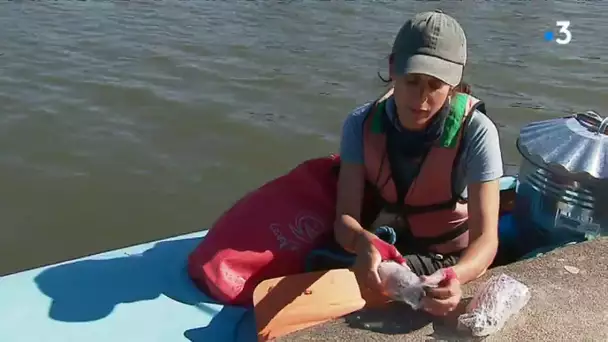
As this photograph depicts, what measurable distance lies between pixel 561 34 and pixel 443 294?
18.6ft

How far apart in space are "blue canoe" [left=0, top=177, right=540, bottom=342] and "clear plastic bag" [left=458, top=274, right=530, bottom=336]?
63cm

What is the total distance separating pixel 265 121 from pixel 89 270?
2.67 m

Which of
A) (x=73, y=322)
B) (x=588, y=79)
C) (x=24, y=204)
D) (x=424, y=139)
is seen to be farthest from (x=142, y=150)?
(x=588, y=79)

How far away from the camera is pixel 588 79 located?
603 centimetres

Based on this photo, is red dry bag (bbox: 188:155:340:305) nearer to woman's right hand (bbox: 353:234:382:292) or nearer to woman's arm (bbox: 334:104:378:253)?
woman's arm (bbox: 334:104:378:253)

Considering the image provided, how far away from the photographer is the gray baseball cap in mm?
1978

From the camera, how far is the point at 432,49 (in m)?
1.99

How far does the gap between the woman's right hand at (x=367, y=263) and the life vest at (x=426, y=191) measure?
10.7 inches

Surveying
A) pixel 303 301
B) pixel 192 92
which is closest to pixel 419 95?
pixel 303 301

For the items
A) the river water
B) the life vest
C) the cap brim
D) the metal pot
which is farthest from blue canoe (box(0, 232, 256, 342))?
the river water

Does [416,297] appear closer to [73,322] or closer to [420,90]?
[420,90]

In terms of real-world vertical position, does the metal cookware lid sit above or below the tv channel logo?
above

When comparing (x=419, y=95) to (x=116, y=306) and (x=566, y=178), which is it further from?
(x=116, y=306)

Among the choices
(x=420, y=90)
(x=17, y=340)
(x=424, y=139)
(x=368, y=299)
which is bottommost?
(x=17, y=340)
